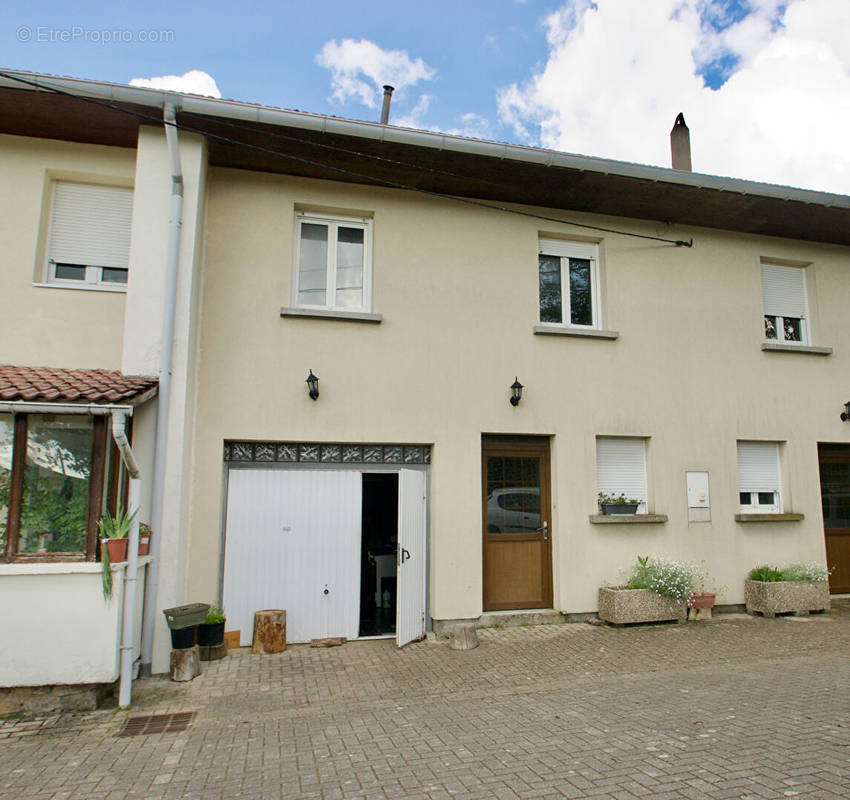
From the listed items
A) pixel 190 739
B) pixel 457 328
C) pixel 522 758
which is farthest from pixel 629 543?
pixel 190 739

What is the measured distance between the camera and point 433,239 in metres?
8.20

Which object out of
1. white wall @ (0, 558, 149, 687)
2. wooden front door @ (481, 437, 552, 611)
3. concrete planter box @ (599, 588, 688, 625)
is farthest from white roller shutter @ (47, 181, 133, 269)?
concrete planter box @ (599, 588, 688, 625)

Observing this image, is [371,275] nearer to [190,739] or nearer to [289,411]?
[289,411]

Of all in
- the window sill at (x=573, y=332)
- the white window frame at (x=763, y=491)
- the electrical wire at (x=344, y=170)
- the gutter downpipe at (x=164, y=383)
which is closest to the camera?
the gutter downpipe at (x=164, y=383)

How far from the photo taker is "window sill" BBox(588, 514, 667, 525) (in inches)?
321

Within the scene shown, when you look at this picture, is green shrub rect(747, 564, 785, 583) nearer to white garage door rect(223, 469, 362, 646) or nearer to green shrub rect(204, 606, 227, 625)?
white garage door rect(223, 469, 362, 646)

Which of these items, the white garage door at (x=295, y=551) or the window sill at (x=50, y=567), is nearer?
Result: the window sill at (x=50, y=567)

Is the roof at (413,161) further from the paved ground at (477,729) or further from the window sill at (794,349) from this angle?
the paved ground at (477,729)

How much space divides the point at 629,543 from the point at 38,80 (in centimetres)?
867

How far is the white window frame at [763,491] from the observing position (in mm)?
9078

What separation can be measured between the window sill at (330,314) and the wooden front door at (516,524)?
223 centimetres

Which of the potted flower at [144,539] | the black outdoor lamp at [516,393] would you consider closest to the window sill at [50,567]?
the potted flower at [144,539]

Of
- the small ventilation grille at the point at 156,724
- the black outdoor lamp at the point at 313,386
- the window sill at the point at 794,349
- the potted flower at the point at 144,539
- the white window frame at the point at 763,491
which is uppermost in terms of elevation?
the window sill at the point at 794,349

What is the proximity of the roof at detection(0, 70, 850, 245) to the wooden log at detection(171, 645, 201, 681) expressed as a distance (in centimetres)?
548
